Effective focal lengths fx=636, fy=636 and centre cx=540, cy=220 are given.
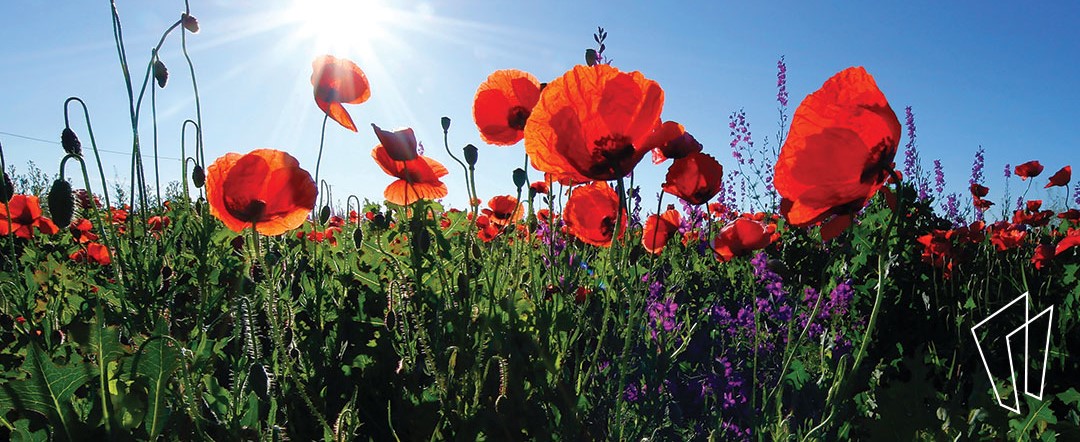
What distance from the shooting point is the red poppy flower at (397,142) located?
133cm

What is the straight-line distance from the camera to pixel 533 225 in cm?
208

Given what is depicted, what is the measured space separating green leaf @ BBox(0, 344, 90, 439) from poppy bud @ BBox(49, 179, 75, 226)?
2.13ft

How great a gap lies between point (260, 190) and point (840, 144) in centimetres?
114

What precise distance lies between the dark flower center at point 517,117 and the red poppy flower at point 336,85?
405 millimetres

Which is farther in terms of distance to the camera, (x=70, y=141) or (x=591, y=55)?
(x=591, y=55)

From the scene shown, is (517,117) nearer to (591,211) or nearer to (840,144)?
(591,211)

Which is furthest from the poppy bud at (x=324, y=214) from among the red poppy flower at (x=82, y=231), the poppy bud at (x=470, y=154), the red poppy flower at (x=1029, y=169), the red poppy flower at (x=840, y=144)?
the red poppy flower at (x=1029, y=169)

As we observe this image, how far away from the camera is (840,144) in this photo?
2.68 feet

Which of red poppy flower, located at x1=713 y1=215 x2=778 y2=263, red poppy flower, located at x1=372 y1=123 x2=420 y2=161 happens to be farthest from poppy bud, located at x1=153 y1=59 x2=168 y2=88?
red poppy flower, located at x1=713 y1=215 x2=778 y2=263

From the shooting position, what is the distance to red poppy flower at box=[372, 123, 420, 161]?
1327 millimetres

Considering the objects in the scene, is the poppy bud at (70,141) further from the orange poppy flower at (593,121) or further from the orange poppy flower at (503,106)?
the orange poppy flower at (593,121)

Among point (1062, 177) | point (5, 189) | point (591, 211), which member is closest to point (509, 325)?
point (591, 211)

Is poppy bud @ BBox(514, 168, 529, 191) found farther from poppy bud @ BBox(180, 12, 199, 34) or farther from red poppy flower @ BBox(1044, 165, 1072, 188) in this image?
red poppy flower @ BBox(1044, 165, 1072, 188)

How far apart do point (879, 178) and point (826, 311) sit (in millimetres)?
1677
